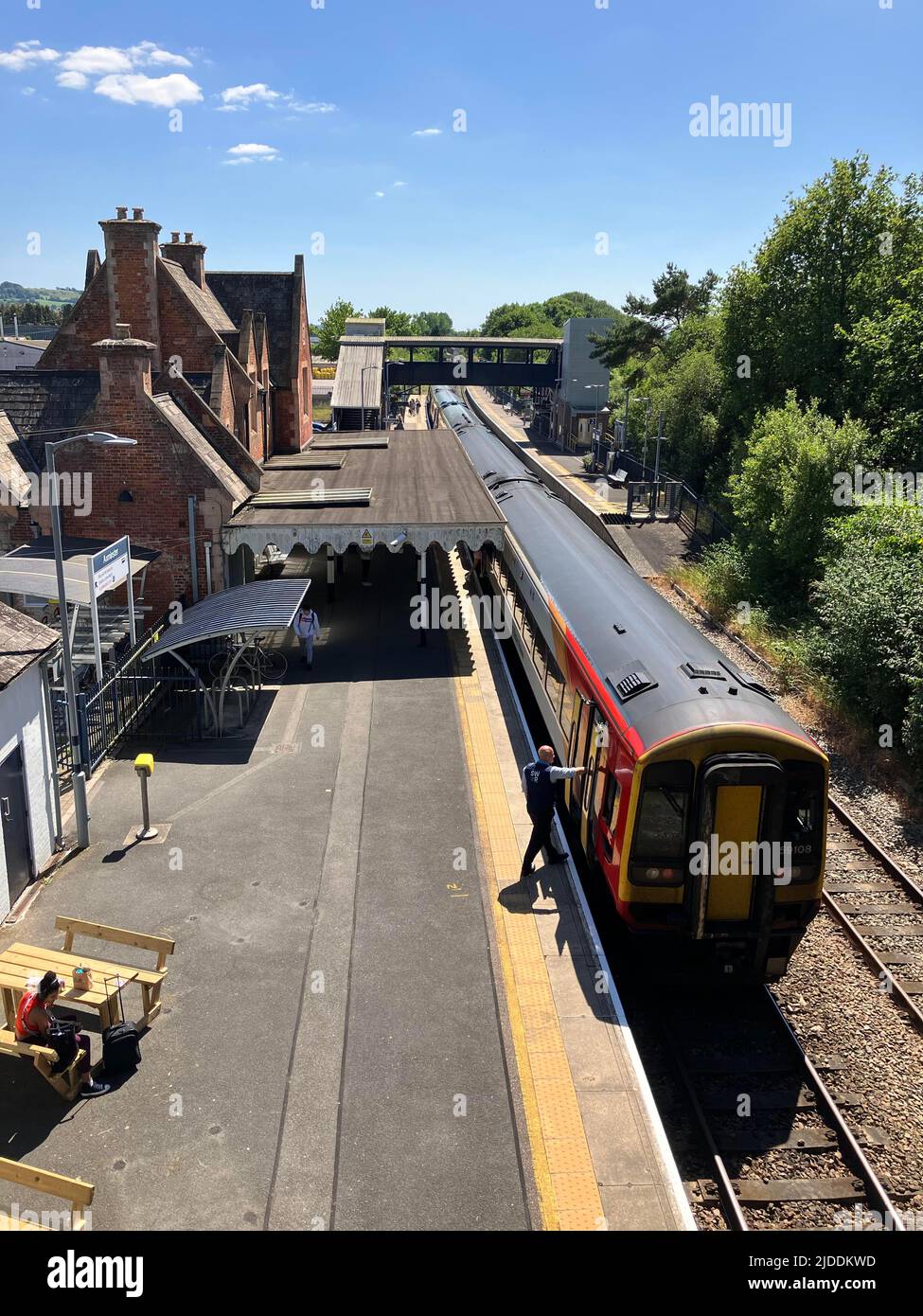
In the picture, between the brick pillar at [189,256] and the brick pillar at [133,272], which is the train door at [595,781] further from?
the brick pillar at [189,256]

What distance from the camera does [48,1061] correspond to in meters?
7.82

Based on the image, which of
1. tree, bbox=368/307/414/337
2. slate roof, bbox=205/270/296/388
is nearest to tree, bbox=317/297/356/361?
tree, bbox=368/307/414/337

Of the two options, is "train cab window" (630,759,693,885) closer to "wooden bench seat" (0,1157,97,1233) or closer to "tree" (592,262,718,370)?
"wooden bench seat" (0,1157,97,1233)

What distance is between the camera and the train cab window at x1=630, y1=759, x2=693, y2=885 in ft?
30.2

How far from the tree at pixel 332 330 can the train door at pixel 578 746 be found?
82.0 meters

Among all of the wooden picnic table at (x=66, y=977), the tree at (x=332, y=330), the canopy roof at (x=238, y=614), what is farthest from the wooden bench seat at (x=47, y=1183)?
the tree at (x=332, y=330)

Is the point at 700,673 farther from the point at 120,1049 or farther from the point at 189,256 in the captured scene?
the point at 189,256

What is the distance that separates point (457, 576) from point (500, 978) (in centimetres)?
1999

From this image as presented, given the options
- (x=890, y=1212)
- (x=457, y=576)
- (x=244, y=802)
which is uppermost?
(x=457, y=576)

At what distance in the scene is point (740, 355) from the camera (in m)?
36.5

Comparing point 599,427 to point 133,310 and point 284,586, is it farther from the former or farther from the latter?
point 284,586

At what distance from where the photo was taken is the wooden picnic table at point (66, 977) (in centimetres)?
860

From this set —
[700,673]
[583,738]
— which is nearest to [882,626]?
[583,738]

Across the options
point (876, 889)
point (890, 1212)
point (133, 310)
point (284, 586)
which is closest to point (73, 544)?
point (284, 586)
